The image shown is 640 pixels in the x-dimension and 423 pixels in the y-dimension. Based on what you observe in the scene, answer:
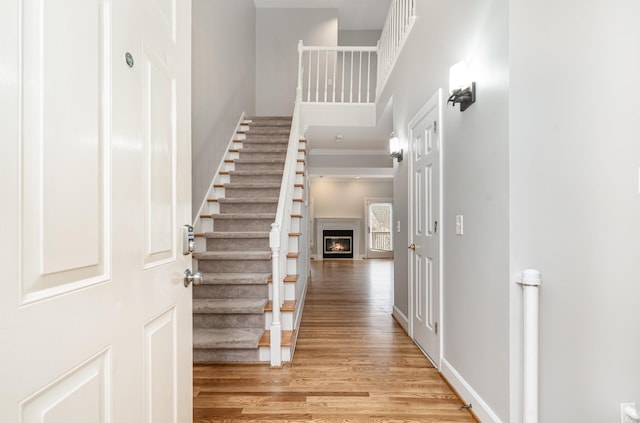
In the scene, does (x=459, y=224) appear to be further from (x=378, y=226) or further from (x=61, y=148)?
(x=378, y=226)

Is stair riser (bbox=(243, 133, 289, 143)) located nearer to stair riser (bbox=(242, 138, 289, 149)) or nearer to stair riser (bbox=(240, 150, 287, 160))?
stair riser (bbox=(242, 138, 289, 149))

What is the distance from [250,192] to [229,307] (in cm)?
176

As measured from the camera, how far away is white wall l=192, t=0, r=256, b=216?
366cm

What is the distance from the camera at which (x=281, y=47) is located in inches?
258

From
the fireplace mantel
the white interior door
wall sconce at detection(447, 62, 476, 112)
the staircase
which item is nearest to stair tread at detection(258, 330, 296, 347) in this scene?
the staircase

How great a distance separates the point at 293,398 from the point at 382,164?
19.4 feet

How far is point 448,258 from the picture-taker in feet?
7.66

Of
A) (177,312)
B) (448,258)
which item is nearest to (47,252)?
(177,312)

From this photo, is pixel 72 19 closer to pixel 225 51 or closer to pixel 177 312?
pixel 177 312

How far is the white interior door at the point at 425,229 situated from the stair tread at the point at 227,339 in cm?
133

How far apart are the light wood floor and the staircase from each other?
193mm

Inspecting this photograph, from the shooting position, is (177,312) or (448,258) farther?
(448,258)

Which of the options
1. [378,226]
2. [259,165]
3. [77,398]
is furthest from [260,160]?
[378,226]

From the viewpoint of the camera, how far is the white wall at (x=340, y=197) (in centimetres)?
1089
